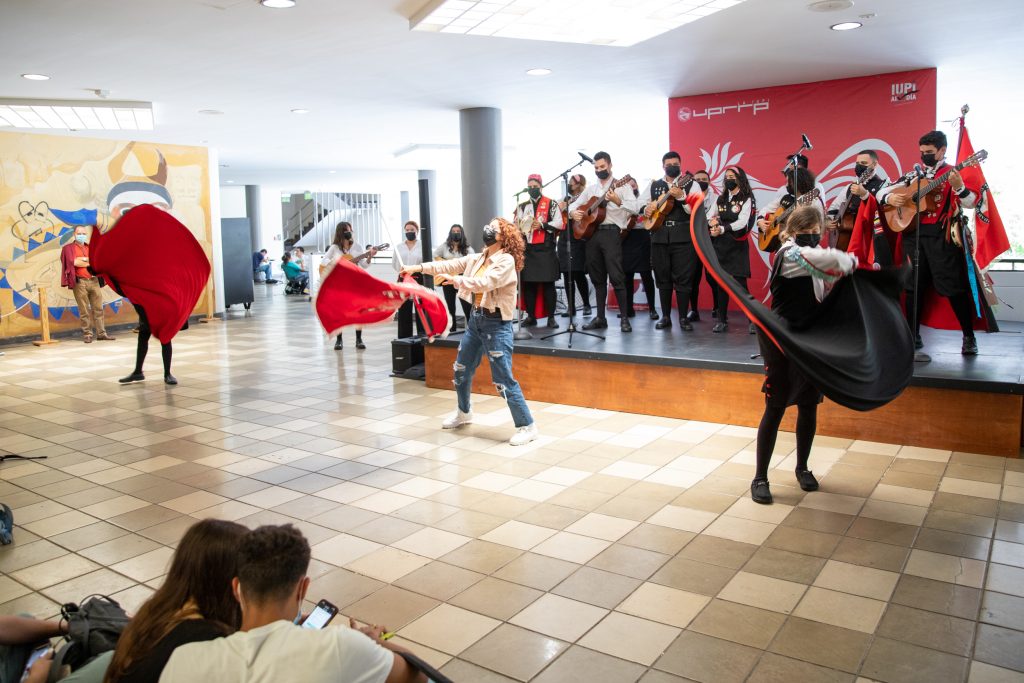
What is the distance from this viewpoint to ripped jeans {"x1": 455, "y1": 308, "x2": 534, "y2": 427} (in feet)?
19.1

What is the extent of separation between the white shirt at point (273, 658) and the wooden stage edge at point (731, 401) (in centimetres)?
491

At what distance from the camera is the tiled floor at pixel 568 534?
3.03m

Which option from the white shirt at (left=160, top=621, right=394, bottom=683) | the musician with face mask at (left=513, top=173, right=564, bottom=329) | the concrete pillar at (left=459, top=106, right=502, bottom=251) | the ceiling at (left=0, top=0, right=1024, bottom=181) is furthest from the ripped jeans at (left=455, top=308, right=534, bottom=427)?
the concrete pillar at (left=459, top=106, right=502, bottom=251)

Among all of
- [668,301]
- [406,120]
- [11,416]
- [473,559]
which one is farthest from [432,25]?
[406,120]

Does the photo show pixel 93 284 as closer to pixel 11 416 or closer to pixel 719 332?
pixel 11 416

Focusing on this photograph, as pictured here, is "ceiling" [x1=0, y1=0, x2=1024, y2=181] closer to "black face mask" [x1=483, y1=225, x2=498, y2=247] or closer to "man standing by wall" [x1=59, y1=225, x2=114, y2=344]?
"black face mask" [x1=483, y1=225, x2=498, y2=247]

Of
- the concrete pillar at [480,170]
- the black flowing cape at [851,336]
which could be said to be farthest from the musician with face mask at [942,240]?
the concrete pillar at [480,170]

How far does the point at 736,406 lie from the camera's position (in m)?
6.31

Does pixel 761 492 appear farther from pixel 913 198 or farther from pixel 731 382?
pixel 913 198

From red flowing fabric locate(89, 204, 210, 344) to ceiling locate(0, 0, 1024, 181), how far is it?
2.40 meters

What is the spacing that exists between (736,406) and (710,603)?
315 cm

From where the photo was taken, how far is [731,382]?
6285 millimetres

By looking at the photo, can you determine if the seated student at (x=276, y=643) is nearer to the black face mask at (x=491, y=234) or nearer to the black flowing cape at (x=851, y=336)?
the black flowing cape at (x=851, y=336)

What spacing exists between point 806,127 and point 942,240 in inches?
163
